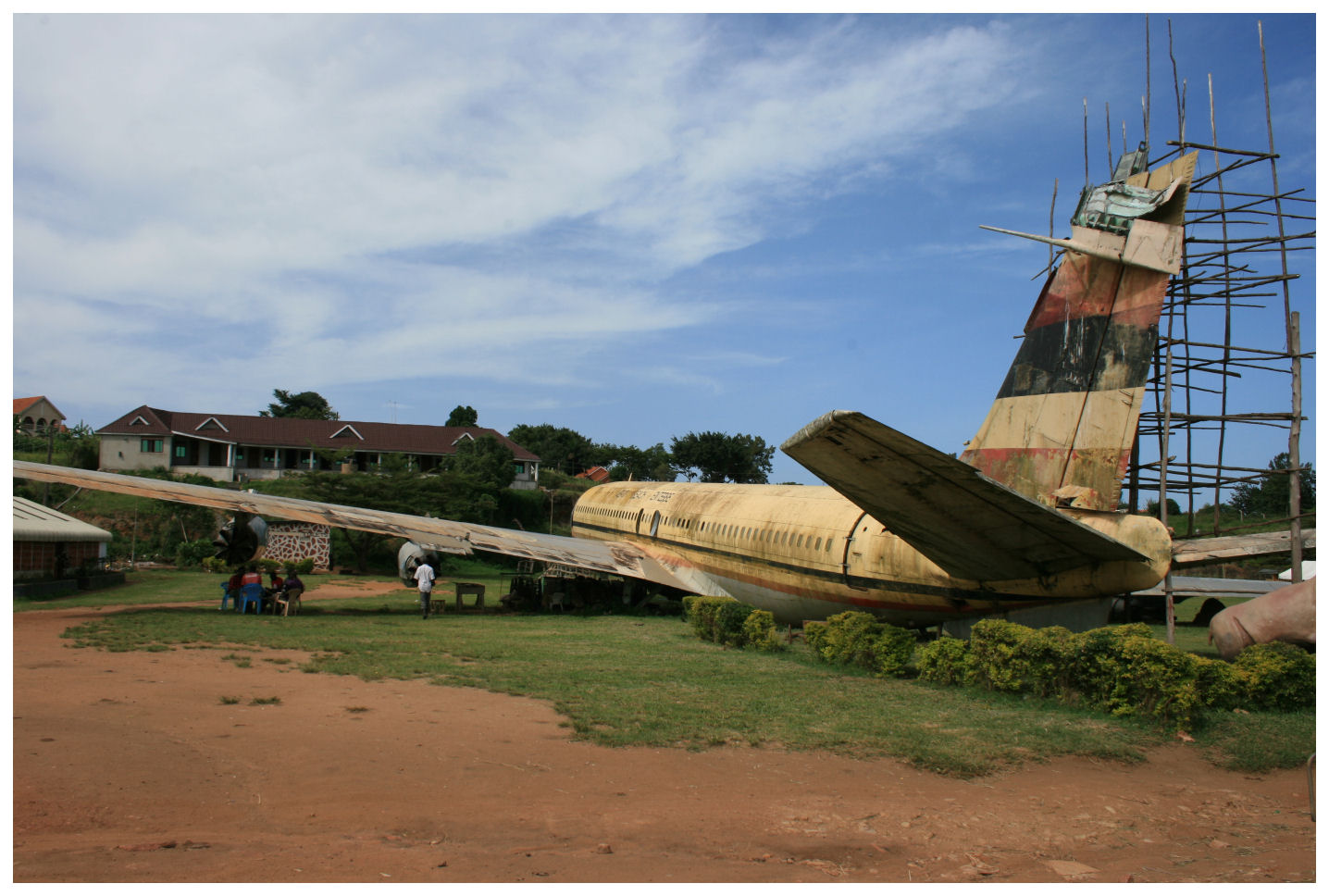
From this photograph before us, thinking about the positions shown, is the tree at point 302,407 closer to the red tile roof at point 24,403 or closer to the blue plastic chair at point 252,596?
the red tile roof at point 24,403

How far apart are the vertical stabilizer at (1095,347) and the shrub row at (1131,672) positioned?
203 centimetres

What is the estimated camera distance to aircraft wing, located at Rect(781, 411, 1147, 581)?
884 centimetres

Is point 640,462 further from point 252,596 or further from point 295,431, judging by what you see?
point 252,596

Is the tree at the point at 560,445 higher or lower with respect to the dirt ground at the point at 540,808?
higher

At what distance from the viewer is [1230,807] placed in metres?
7.50

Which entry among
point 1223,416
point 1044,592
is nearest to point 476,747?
point 1044,592

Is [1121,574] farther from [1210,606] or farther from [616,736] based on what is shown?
[1210,606]

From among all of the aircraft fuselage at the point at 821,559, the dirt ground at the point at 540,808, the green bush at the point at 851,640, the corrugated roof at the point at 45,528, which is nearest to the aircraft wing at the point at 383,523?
the aircraft fuselage at the point at 821,559

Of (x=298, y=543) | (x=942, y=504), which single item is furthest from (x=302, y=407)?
(x=942, y=504)

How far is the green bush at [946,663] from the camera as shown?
40.8 feet

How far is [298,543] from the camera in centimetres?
3497

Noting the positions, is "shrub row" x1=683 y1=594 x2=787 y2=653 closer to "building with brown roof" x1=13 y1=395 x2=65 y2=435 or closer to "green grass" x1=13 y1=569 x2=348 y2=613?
"green grass" x1=13 y1=569 x2=348 y2=613

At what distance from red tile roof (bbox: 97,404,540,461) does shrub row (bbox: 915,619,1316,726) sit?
167ft

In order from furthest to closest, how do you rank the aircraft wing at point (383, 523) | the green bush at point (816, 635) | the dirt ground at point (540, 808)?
1. the aircraft wing at point (383, 523)
2. the green bush at point (816, 635)
3. the dirt ground at point (540, 808)
